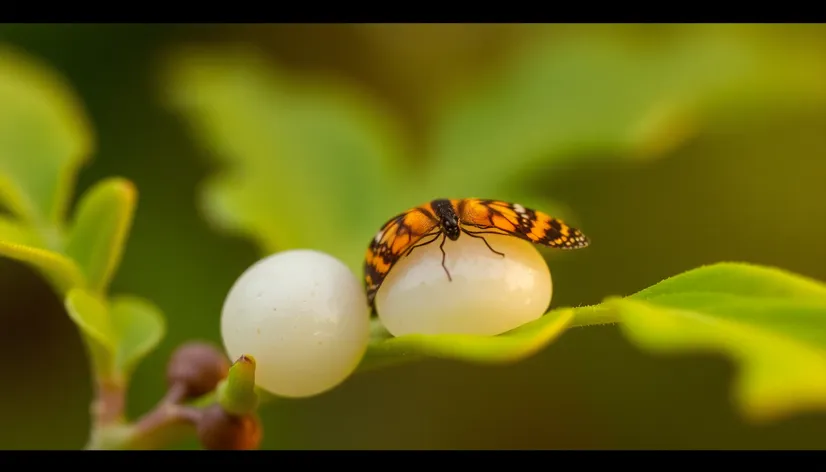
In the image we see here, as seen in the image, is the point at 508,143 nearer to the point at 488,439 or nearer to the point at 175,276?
the point at 488,439

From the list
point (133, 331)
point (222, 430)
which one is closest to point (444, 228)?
point (222, 430)

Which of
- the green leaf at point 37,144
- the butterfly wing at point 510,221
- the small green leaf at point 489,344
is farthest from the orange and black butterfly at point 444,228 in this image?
the green leaf at point 37,144

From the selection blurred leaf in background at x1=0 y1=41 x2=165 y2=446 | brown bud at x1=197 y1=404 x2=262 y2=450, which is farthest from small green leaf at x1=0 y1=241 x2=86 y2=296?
brown bud at x1=197 y1=404 x2=262 y2=450

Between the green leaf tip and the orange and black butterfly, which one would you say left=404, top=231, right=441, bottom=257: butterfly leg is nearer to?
the orange and black butterfly

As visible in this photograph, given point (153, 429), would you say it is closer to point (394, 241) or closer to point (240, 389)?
point (240, 389)

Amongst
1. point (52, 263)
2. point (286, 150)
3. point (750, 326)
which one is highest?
point (750, 326)

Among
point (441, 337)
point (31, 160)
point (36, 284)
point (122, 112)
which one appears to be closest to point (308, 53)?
point (122, 112)
